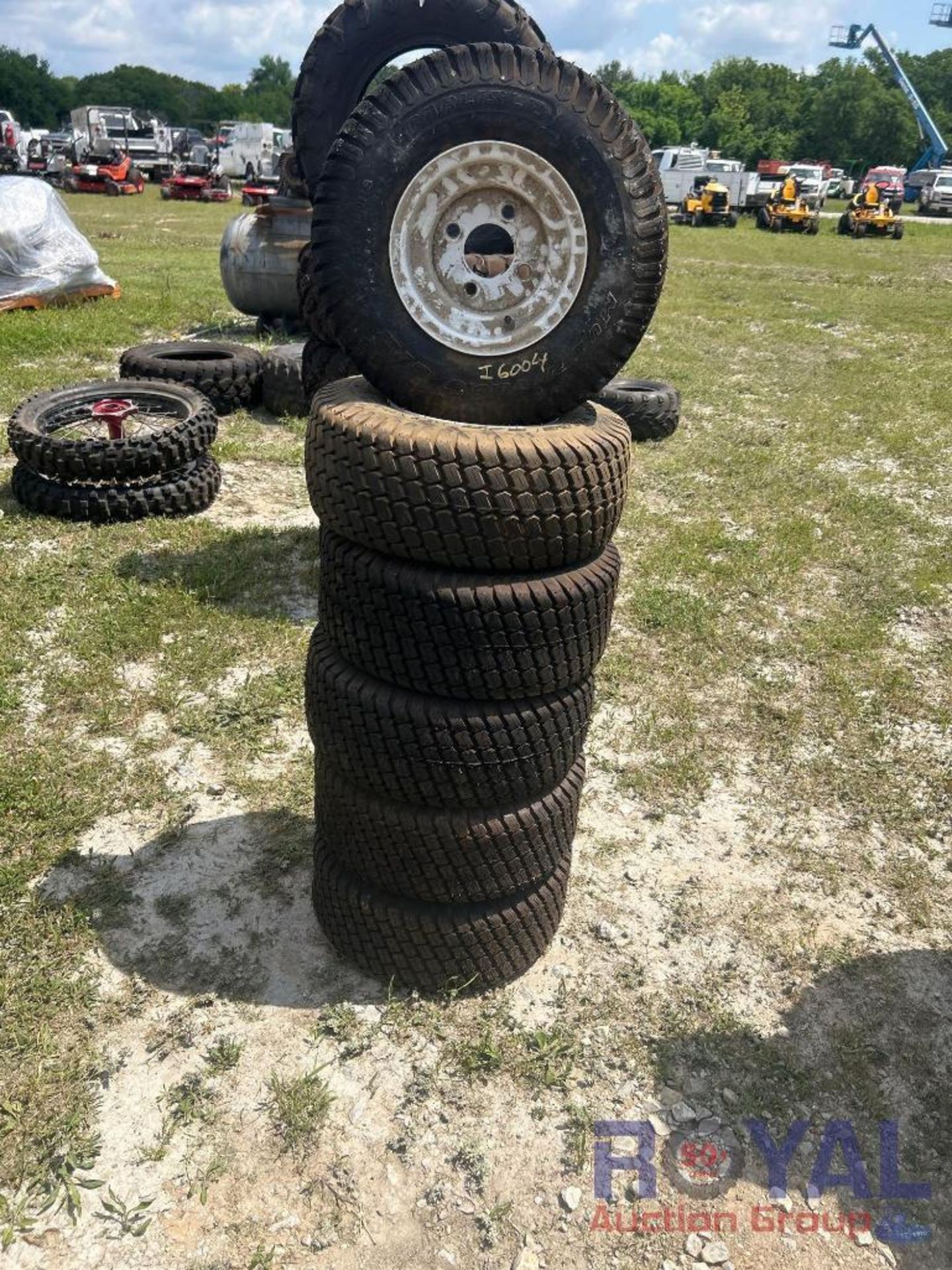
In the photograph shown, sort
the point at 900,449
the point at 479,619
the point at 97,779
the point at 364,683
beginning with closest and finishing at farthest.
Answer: the point at 479,619 → the point at 364,683 → the point at 97,779 → the point at 900,449

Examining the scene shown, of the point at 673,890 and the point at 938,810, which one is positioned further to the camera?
the point at 938,810

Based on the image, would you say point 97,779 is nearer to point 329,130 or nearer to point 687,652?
point 687,652

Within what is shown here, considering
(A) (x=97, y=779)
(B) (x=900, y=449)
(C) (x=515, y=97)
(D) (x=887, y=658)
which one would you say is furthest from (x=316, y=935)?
(B) (x=900, y=449)

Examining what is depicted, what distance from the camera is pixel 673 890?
10.3 ft

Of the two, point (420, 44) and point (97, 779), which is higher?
point (420, 44)

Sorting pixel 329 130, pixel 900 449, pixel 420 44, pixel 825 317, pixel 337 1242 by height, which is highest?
pixel 420 44

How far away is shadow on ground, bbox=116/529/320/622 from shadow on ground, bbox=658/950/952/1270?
114 inches

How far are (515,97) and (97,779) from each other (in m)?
2.71

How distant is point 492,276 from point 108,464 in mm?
3658

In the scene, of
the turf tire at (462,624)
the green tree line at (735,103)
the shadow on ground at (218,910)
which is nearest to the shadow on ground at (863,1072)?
the shadow on ground at (218,910)

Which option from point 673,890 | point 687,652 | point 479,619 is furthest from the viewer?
point 687,652

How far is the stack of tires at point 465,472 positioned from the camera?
2.24 m

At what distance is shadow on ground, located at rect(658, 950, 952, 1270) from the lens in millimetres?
2230

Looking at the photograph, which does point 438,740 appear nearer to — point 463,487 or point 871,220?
point 463,487
